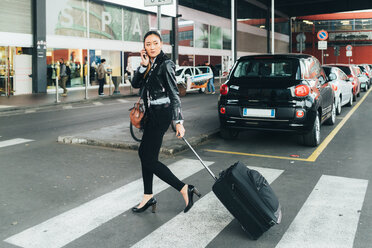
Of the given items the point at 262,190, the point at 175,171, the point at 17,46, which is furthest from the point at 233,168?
the point at 17,46

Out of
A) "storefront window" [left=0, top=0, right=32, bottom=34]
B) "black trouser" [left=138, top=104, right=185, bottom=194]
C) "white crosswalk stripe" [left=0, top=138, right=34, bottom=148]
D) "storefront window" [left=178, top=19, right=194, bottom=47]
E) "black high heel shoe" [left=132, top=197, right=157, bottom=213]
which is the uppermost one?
"storefront window" [left=178, top=19, right=194, bottom=47]

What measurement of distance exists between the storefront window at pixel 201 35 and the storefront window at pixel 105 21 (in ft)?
30.8

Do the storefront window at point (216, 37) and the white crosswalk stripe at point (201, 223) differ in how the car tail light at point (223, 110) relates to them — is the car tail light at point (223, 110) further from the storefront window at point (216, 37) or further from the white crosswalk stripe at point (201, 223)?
the storefront window at point (216, 37)

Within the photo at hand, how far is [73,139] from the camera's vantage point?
827 centimetres

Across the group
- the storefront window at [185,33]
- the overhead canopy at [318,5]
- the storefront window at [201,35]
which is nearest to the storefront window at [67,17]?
the storefront window at [185,33]

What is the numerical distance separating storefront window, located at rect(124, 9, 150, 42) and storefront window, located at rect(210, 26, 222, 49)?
9466 mm

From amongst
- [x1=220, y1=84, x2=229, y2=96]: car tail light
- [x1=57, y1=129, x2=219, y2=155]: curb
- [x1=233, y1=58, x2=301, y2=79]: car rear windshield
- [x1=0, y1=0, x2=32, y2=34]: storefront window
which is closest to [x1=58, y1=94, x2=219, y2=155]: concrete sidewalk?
[x1=57, y1=129, x2=219, y2=155]: curb

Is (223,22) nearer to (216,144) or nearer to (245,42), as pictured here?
(245,42)

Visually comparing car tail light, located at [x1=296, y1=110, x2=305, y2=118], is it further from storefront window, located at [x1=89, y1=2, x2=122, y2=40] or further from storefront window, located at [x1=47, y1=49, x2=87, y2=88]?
storefront window, located at [x1=89, y1=2, x2=122, y2=40]

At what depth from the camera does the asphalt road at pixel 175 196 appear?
375 centimetres

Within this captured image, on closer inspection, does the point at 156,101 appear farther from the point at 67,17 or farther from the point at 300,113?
the point at 67,17

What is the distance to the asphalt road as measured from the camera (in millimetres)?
3748

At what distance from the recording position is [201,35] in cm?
3531

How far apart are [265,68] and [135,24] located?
847 inches
